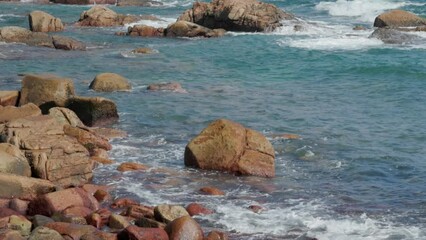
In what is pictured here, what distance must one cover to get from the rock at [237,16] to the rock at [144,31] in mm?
3887

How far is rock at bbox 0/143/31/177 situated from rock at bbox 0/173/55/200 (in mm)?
645

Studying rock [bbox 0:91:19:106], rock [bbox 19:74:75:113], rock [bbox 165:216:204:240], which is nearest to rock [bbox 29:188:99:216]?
rock [bbox 165:216:204:240]

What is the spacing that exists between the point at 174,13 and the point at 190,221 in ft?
163

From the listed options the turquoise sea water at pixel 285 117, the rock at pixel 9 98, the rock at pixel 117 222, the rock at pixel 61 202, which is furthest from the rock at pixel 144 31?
the rock at pixel 117 222

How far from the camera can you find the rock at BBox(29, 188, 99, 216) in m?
16.0

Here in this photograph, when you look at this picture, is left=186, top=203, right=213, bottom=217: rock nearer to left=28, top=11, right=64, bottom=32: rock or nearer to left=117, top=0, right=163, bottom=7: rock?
left=28, top=11, right=64, bottom=32: rock

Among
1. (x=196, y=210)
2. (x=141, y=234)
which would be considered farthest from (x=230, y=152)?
(x=141, y=234)

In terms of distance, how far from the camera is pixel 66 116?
22.9 metres

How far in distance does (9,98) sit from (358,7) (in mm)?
43962

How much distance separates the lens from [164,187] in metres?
18.9

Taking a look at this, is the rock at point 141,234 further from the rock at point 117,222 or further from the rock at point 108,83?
the rock at point 108,83

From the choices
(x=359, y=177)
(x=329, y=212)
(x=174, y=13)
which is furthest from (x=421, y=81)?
(x=174, y=13)

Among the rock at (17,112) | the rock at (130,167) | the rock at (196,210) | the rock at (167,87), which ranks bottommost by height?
the rock at (167,87)

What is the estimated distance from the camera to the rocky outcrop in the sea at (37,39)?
137ft
